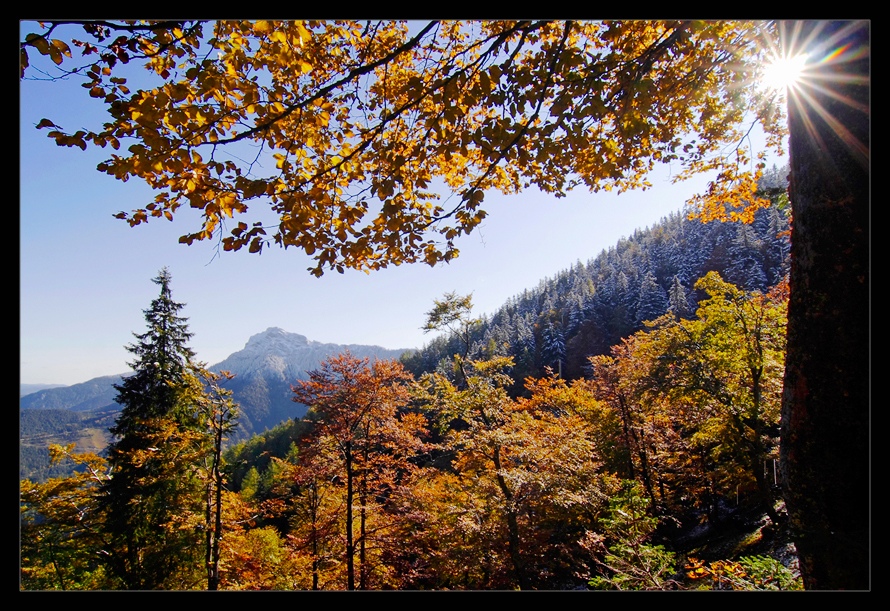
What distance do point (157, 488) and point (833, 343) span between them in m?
16.8

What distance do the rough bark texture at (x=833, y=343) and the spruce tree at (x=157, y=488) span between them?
11.7 meters

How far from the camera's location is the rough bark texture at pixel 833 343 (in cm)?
186

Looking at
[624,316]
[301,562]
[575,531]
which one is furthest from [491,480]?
[624,316]

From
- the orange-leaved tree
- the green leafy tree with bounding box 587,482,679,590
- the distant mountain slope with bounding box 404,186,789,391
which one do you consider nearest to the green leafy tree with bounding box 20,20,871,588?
the green leafy tree with bounding box 587,482,679,590

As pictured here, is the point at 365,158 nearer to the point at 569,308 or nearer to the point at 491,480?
Result: the point at 491,480

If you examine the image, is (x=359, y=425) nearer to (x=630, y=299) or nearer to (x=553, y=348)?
(x=553, y=348)

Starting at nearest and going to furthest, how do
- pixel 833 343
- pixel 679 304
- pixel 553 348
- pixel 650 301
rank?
pixel 833 343 < pixel 679 304 < pixel 650 301 < pixel 553 348

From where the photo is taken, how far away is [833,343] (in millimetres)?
1934

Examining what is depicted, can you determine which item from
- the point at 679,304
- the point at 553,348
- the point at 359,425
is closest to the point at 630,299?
the point at 679,304

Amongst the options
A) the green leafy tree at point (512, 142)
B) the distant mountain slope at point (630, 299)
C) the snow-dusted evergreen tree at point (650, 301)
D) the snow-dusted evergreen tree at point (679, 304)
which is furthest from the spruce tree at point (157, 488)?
the snow-dusted evergreen tree at point (650, 301)

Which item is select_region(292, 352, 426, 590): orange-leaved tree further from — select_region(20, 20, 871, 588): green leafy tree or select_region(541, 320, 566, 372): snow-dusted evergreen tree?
select_region(541, 320, 566, 372): snow-dusted evergreen tree

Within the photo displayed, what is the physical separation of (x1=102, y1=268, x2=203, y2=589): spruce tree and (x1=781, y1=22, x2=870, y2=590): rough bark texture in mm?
11750

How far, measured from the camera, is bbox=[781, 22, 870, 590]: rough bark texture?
1856 mm

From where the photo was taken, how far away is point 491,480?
9211 millimetres
